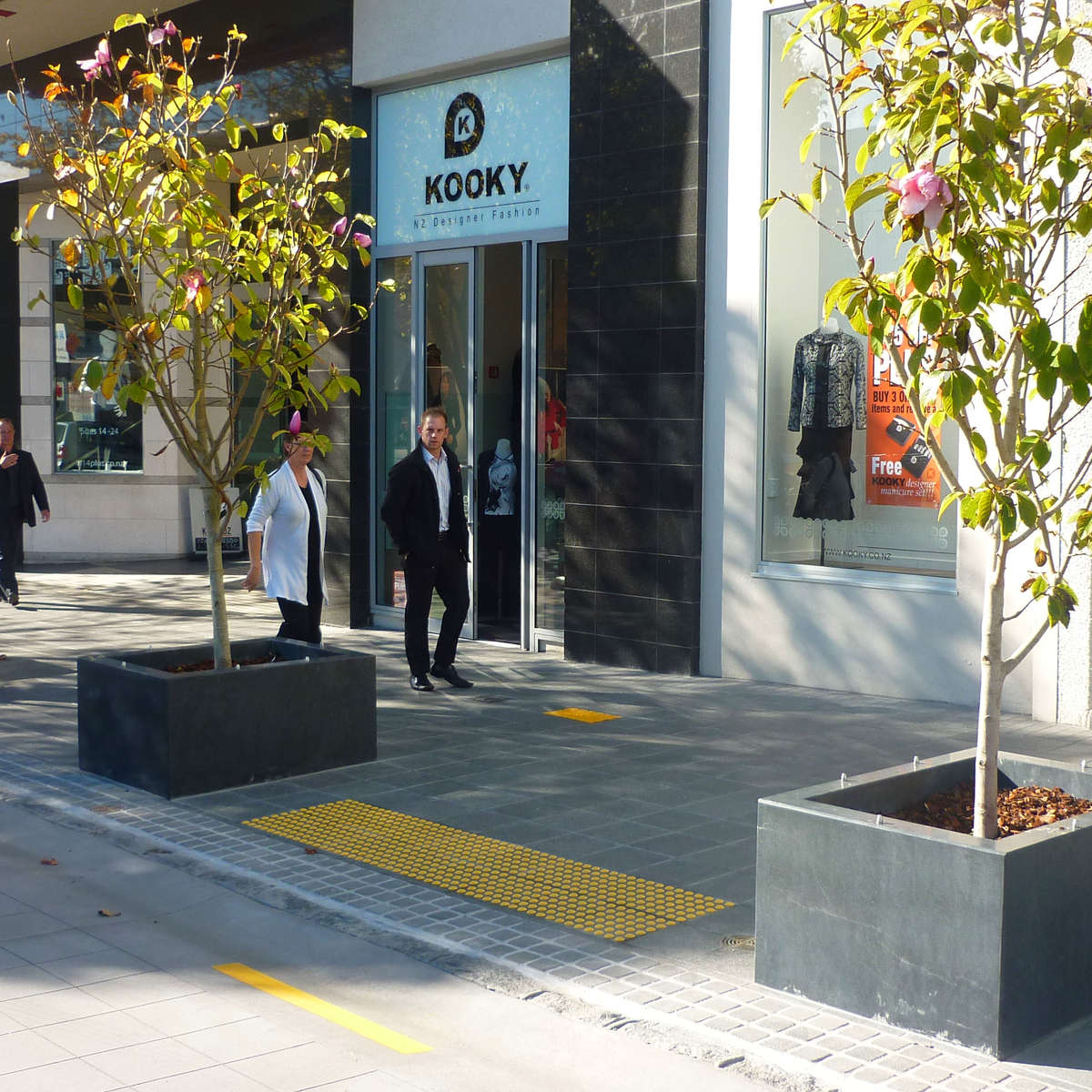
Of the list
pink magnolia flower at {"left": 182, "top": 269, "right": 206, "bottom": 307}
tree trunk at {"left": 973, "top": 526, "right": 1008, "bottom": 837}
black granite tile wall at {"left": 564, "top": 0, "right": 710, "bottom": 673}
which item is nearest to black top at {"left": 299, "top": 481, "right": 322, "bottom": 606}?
pink magnolia flower at {"left": 182, "top": 269, "right": 206, "bottom": 307}

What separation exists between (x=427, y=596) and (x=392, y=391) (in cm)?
365

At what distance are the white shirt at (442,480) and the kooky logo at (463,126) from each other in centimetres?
364

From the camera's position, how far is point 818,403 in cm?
1040

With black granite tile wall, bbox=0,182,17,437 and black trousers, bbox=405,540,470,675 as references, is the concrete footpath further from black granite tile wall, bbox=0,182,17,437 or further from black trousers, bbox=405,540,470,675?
black granite tile wall, bbox=0,182,17,437

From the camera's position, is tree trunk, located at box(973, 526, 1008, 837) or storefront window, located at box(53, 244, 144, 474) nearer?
tree trunk, located at box(973, 526, 1008, 837)

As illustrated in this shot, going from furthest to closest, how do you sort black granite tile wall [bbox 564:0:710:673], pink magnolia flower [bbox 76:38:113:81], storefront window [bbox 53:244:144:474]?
storefront window [bbox 53:244:144:474]
black granite tile wall [bbox 564:0:710:673]
pink magnolia flower [bbox 76:38:113:81]

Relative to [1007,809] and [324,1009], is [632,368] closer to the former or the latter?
[1007,809]

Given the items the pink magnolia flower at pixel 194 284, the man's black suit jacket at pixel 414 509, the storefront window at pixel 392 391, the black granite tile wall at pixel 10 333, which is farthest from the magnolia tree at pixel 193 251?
the black granite tile wall at pixel 10 333

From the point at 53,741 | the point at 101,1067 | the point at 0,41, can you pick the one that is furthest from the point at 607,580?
the point at 0,41

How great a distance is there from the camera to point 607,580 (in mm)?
11320

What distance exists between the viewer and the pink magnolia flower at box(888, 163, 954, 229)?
13.0 feet

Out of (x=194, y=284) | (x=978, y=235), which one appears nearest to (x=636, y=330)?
(x=194, y=284)

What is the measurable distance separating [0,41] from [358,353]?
766cm

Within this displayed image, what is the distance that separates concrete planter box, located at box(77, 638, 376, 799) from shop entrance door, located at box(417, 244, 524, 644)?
14.6 ft
